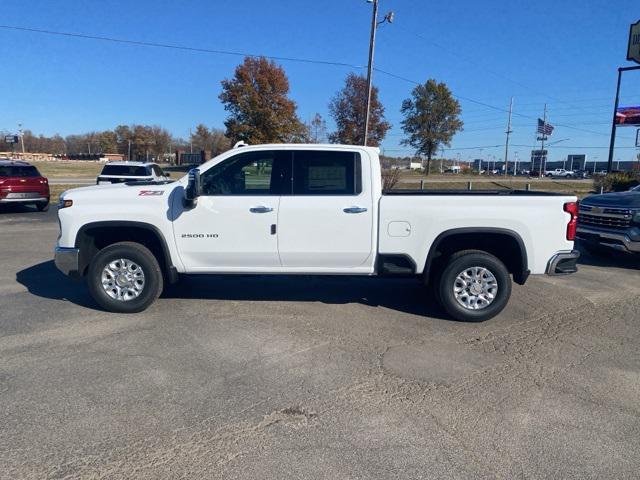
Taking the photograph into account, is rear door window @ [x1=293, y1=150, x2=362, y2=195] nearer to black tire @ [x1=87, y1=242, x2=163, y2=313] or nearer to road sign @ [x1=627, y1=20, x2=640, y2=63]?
black tire @ [x1=87, y1=242, x2=163, y2=313]

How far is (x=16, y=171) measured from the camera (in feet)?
48.6

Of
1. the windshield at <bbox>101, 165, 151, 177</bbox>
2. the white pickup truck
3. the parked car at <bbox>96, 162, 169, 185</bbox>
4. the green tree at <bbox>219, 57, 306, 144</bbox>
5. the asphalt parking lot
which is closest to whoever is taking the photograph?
the asphalt parking lot

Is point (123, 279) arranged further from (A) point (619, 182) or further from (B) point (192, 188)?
(A) point (619, 182)

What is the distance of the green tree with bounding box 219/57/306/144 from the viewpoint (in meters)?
36.3

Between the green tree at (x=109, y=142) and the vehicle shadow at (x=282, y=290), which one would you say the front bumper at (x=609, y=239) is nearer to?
the vehicle shadow at (x=282, y=290)

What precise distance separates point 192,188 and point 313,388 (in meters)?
2.59

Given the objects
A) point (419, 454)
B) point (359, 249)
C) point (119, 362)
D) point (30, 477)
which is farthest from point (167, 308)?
point (419, 454)

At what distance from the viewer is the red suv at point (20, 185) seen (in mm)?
14547

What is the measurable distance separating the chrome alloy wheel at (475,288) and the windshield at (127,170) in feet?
46.1

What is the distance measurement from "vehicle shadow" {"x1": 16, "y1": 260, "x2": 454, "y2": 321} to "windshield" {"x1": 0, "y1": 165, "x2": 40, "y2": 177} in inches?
357

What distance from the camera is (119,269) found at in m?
5.43

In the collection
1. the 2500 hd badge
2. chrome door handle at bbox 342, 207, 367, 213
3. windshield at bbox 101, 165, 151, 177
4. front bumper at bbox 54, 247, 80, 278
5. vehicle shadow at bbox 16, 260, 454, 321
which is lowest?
vehicle shadow at bbox 16, 260, 454, 321

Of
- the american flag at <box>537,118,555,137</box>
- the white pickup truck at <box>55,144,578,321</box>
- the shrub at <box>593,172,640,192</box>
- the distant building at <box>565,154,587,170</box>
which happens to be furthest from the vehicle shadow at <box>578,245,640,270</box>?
the distant building at <box>565,154,587,170</box>

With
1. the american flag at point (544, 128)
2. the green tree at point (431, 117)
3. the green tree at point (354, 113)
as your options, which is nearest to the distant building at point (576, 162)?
the american flag at point (544, 128)
